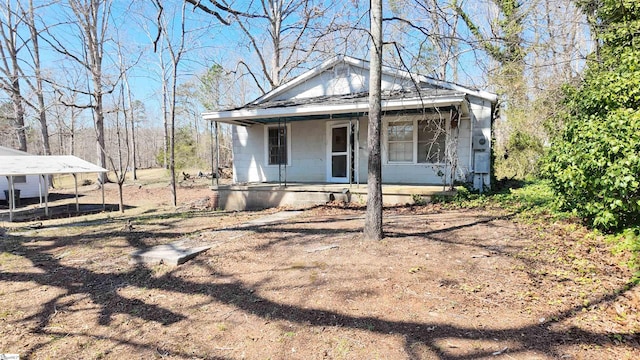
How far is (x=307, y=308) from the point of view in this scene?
3246 mm

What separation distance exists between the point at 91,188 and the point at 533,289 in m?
27.3

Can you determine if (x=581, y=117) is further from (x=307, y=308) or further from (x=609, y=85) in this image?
(x=307, y=308)

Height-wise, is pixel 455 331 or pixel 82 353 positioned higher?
pixel 455 331

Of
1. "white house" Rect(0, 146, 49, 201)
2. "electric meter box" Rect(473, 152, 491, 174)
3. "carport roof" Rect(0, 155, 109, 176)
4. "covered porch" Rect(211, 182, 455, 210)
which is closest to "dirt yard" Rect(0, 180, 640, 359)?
"covered porch" Rect(211, 182, 455, 210)

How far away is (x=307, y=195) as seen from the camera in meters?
9.66

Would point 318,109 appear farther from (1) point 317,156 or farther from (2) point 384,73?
(2) point 384,73

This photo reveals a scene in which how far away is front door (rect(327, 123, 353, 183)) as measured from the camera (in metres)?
11.2

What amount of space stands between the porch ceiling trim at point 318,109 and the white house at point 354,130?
0.03 m

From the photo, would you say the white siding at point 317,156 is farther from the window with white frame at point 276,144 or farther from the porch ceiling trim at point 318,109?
the porch ceiling trim at point 318,109

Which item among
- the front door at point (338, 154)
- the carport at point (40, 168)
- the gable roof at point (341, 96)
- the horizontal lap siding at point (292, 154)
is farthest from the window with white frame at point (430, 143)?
the carport at point (40, 168)

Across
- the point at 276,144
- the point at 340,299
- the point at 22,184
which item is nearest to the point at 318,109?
the point at 276,144

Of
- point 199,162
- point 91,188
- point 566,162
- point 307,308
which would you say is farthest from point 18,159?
point 566,162

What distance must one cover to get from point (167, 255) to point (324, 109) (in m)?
6.08

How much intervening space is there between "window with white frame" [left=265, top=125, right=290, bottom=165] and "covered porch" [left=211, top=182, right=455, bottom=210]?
5.91 feet
